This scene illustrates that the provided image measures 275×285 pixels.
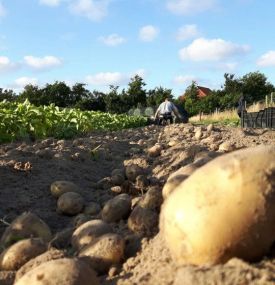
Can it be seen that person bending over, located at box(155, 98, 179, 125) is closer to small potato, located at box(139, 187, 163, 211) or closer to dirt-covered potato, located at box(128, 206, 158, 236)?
small potato, located at box(139, 187, 163, 211)

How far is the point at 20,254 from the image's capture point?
2.85m

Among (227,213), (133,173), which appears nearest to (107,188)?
(133,173)

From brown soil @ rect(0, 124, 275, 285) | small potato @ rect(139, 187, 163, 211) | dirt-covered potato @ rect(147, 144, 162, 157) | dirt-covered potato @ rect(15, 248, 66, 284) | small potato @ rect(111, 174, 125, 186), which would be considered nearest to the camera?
brown soil @ rect(0, 124, 275, 285)

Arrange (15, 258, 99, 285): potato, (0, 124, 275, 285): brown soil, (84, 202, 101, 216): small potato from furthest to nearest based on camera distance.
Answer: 1. (84, 202, 101, 216): small potato
2. (15, 258, 99, 285): potato
3. (0, 124, 275, 285): brown soil

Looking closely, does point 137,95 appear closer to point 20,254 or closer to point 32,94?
point 32,94

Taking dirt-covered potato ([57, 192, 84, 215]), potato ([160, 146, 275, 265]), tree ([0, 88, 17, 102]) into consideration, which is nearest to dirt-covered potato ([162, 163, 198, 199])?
potato ([160, 146, 275, 265])

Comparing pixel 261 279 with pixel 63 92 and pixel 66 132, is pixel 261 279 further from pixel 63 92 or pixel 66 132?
pixel 63 92

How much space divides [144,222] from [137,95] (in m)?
53.7

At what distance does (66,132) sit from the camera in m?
9.73

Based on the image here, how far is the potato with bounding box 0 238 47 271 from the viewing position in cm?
283

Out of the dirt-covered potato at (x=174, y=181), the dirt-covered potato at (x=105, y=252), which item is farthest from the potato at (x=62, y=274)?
the dirt-covered potato at (x=174, y=181)

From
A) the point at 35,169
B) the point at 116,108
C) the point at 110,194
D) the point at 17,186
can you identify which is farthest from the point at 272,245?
the point at 116,108

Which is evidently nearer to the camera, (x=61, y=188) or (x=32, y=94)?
(x=61, y=188)

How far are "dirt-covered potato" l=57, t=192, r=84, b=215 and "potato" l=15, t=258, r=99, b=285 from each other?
1870 mm
